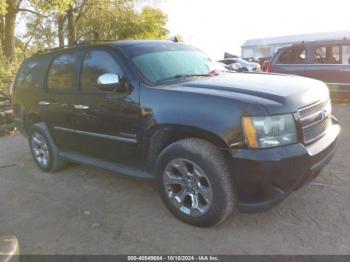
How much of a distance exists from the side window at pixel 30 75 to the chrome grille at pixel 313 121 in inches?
154

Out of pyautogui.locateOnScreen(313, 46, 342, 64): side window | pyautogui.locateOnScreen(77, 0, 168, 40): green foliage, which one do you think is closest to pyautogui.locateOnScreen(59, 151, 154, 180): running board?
pyautogui.locateOnScreen(313, 46, 342, 64): side window

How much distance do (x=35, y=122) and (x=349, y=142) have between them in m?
5.05

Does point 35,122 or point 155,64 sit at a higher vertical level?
point 155,64

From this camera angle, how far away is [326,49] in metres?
10.1

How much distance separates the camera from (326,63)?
32.9 feet

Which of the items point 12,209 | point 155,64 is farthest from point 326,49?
point 12,209

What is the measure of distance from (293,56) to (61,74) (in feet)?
24.0

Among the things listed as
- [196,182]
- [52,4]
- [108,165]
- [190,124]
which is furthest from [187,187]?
[52,4]

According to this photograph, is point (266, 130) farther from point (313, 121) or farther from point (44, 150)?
point (44, 150)

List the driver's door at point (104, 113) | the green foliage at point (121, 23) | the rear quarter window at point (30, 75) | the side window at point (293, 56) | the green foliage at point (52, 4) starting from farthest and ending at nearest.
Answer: the green foliage at point (121, 23), the green foliage at point (52, 4), the side window at point (293, 56), the rear quarter window at point (30, 75), the driver's door at point (104, 113)

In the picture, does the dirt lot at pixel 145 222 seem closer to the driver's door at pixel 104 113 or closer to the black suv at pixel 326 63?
the driver's door at pixel 104 113

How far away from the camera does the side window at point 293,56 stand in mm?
10305

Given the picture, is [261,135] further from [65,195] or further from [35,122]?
[35,122]

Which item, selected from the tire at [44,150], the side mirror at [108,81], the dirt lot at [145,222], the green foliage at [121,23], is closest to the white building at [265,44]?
the green foliage at [121,23]
